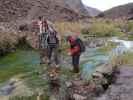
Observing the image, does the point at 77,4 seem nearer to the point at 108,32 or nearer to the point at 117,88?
the point at 108,32

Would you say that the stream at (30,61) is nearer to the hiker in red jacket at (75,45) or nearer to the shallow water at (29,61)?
the shallow water at (29,61)

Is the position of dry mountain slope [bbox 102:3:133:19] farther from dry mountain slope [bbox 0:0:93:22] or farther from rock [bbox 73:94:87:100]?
rock [bbox 73:94:87:100]

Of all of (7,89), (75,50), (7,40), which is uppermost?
(7,40)

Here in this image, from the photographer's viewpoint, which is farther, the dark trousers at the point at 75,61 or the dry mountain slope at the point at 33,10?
the dry mountain slope at the point at 33,10

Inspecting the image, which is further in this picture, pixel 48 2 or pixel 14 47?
pixel 48 2

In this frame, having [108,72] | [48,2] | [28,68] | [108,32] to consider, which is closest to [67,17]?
[48,2]

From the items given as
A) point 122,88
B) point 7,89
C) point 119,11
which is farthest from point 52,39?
point 119,11

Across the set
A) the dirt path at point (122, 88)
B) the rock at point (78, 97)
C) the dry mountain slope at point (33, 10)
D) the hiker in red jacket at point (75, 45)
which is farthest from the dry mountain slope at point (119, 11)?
the rock at point (78, 97)

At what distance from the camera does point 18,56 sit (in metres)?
21.2

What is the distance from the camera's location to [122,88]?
35.1 feet

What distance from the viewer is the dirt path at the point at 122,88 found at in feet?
33.2

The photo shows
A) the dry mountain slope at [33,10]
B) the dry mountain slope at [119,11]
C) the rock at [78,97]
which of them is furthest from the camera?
the dry mountain slope at [119,11]

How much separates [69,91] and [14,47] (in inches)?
465

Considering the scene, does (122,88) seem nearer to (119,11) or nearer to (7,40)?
(7,40)
